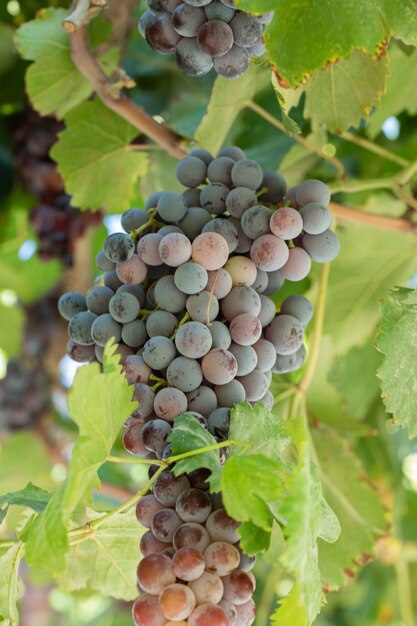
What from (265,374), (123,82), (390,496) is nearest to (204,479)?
(265,374)

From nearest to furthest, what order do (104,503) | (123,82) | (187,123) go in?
1. (123,82)
2. (187,123)
3. (104,503)

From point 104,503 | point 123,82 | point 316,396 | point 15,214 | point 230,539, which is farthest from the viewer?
point 104,503

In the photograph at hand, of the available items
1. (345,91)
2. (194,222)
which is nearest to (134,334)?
(194,222)

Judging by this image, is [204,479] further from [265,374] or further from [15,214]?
[15,214]

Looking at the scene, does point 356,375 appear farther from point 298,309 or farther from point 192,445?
point 192,445

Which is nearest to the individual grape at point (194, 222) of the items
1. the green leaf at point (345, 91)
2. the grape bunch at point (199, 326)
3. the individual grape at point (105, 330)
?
the grape bunch at point (199, 326)

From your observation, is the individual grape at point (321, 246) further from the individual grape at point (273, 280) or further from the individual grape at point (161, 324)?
the individual grape at point (161, 324)

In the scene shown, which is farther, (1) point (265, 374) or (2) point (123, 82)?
(2) point (123, 82)

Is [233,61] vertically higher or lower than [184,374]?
higher
